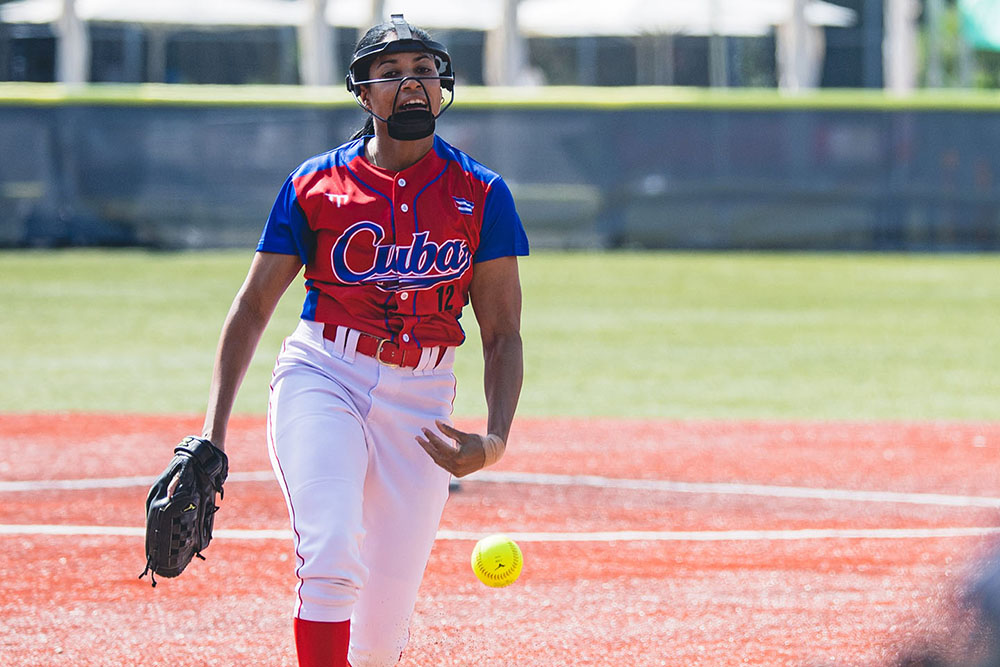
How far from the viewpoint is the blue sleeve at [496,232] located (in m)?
3.69

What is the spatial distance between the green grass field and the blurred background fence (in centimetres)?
66

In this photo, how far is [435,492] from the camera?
3598 mm

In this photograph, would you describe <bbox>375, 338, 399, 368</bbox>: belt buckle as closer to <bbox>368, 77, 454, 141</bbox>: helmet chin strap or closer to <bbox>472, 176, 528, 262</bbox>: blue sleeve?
<bbox>472, 176, 528, 262</bbox>: blue sleeve

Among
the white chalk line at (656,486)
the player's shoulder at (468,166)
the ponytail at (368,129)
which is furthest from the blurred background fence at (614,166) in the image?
the player's shoulder at (468,166)

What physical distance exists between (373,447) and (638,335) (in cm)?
1014

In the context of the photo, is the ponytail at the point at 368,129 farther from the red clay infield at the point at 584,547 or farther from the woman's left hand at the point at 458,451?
the red clay infield at the point at 584,547

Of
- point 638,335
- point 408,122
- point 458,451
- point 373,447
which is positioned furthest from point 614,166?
point 458,451

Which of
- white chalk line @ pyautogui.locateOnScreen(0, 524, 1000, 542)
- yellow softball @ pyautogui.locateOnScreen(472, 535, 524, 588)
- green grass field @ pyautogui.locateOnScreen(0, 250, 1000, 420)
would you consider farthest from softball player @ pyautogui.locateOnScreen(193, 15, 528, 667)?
green grass field @ pyautogui.locateOnScreen(0, 250, 1000, 420)

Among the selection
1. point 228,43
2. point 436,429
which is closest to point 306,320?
point 436,429

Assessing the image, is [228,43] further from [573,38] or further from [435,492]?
[435,492]

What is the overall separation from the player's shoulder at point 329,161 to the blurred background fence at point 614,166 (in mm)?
16593

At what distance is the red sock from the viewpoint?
10.7 feet

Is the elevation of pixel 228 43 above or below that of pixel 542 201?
above

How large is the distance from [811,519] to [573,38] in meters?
29.5
